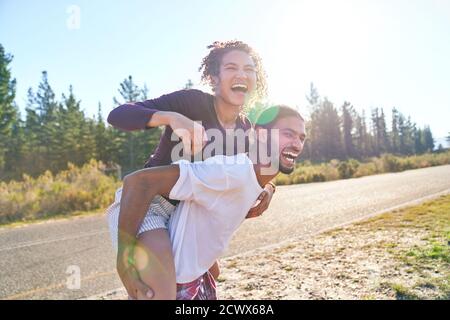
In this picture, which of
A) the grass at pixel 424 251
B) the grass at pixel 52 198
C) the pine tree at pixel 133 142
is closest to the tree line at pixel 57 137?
the pine tree at pixel 133 142

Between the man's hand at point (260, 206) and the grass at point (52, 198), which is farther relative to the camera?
the grass at point (52, 198)

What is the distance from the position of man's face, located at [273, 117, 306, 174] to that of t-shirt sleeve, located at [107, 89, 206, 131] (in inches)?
15.8

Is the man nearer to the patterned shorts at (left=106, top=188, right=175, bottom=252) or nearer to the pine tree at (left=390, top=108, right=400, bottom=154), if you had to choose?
the patterned shorts at (left=106, top=188, right=175, bottom=252)

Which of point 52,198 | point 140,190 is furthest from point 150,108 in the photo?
point 52,198

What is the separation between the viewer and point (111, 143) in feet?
142

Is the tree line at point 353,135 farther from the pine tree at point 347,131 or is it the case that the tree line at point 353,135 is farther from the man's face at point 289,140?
the man's face at point 289,140

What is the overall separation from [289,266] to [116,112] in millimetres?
4471

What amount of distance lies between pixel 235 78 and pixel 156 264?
91 cm

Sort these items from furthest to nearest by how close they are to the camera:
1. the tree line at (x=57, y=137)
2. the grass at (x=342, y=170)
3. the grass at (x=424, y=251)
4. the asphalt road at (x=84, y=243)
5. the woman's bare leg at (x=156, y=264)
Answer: the tree line at (x=57, y=137)
the grass at (x=342, y=170)
the asphalt road at (x=84, y=243)
the grass at (x=424, y=251)
the woman's bare leg at (x=156, y=264)

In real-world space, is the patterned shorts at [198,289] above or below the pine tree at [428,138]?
below

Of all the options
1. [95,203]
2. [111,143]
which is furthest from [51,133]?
[95,203]

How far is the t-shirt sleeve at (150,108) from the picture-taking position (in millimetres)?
1573

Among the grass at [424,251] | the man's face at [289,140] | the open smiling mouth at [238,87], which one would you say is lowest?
the grass at [424,251]

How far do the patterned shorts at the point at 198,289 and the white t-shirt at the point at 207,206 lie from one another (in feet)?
0.21
